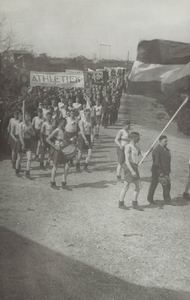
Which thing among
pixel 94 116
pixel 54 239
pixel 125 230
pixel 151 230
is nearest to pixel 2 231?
pixel 54 239

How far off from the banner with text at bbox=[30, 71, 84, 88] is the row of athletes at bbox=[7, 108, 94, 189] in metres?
1.11

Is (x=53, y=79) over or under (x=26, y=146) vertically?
over

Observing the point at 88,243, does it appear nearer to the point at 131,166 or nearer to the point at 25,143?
the point at 131,166

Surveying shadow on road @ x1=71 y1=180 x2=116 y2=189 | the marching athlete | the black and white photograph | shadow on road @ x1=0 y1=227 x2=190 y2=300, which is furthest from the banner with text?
shadow on road @ x1=0 y1=227 x2=190 y2=300

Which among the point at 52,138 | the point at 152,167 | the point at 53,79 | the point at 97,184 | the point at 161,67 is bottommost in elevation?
the point at 97,184

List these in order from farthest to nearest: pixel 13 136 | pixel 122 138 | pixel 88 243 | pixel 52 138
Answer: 1. pixel 13 136
2. pixel 122 138
3. pixel 52 138
4. pixel 88 243

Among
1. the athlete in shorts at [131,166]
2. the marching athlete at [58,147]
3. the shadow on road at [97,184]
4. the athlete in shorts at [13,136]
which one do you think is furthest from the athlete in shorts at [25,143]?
the athlete in shorts at [131,166]

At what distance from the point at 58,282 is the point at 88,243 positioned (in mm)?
969

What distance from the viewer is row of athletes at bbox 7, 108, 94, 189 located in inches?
274

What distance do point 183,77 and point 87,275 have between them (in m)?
3.55

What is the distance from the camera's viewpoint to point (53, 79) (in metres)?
9.64

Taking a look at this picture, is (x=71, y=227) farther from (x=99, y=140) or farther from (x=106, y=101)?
(x=106, y=101)

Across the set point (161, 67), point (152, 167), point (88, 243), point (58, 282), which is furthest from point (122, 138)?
point (58, 282)

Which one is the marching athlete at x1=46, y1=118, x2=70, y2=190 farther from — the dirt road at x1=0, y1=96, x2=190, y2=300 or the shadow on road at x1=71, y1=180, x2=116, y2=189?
the shadow on road at x1=71, y1=180, x2=116, y2=189
